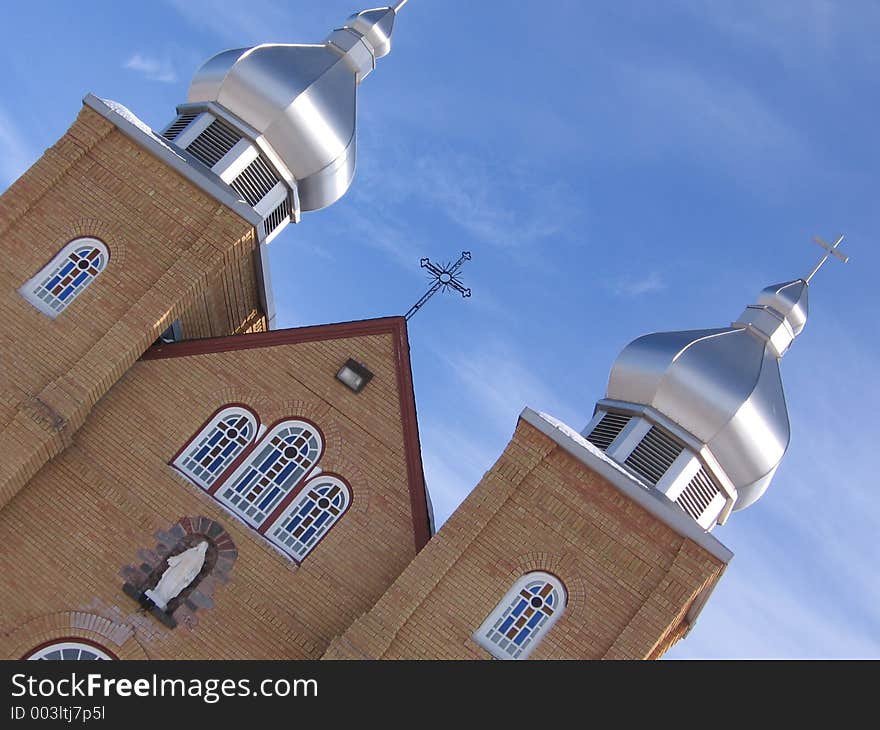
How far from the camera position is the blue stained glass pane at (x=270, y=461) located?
16.5m

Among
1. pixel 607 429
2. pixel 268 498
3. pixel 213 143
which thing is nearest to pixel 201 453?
pixel 268 498

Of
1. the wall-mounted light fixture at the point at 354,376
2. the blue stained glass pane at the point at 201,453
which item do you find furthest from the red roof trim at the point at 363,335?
the blue stained glass pane at the point at 201,453

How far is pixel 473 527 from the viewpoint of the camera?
49.6 feet

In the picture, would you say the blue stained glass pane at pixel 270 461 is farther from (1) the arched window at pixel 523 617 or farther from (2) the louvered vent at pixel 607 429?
(2) the louvered vent at pixel 607 429

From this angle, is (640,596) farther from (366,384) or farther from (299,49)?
(299,49)

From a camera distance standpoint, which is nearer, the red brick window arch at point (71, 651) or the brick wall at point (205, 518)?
the red brick window arch at point (71, 651)

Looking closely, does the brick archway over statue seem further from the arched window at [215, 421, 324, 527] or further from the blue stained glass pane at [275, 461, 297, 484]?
the blue stained glass pane at [275, 461, 297, 484]

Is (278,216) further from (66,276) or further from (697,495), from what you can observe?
(697,495)

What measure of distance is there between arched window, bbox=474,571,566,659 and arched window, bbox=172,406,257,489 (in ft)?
15.4

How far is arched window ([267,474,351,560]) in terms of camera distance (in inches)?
625

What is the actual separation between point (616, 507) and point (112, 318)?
8.15m

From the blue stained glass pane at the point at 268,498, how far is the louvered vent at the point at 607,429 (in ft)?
18.6
